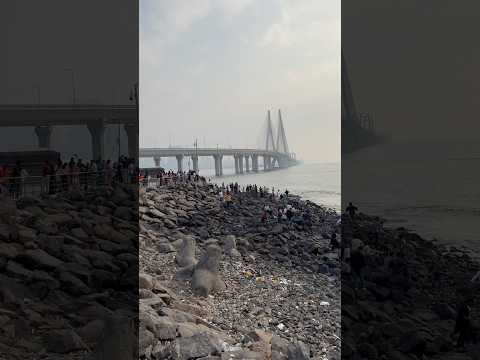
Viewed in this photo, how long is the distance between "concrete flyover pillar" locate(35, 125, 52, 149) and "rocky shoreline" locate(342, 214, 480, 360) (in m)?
4.09

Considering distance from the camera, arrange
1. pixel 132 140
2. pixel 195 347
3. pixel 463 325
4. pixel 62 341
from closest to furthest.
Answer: pixel 62 341
pixel 132 140
pixel 463 325
pixel 195 347

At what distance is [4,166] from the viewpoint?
322 cm

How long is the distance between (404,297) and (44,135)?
510cm

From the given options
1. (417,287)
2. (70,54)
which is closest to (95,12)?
(70,54)

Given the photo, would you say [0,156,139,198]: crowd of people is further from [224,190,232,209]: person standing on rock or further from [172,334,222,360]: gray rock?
[224,190,232,209]: person standing on rock

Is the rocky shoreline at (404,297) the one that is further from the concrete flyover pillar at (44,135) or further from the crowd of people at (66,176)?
the concrete flyover pillar at (44,135)

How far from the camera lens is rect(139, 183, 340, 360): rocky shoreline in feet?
16.2

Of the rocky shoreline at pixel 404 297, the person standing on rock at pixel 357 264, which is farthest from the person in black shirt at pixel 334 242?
the rocky shoreline at pixel 404 297

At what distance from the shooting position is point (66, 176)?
3604mm

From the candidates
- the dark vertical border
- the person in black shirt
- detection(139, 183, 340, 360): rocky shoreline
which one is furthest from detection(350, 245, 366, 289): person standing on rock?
the dark vertical border

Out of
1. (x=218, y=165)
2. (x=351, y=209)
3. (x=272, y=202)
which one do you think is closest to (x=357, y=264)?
(x=351, y=209)

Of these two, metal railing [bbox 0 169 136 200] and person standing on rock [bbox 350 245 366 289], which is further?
person standing on rock [bbox 350 245 366 289]

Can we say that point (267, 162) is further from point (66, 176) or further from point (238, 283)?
point (66, 176)

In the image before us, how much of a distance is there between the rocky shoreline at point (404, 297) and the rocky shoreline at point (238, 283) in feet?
4.21
